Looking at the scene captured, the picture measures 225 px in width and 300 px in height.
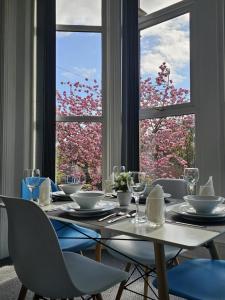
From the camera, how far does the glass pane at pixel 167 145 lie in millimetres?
2850

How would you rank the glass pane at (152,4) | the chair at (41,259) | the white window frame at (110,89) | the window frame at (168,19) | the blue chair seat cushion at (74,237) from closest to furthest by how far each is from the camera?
the chair at (41,259) → the blue chair seat cushion at (74,237) → the window frame at (168,19) → the glass pane at (152,4) → the white window frame at (110,89)

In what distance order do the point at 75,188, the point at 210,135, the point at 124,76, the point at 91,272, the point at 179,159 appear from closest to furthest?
the point at 91,272
the point at 75,188
the point at 210,135
the point at 179,159
the point at 124,76

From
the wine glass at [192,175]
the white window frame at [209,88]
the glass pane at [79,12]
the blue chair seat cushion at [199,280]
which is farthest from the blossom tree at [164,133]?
the blue chair seat cushion at [199,280]

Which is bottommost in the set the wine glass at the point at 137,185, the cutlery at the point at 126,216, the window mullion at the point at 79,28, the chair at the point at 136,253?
the chair at the point at 136,253

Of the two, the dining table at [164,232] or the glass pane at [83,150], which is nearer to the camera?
the dining table at [164,232]

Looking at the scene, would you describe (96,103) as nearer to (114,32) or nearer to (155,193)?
(114,32)

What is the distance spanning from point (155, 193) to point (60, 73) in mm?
2400

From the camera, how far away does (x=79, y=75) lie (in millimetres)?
3273

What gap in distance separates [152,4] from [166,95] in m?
1.02

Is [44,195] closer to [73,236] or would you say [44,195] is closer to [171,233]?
[73,236]

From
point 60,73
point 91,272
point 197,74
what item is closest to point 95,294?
point 91,272

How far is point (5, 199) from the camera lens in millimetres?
1202

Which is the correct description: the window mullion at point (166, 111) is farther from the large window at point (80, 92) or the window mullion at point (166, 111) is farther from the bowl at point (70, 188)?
the bowl at point (70, 188)

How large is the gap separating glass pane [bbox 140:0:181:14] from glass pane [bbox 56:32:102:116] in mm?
572
